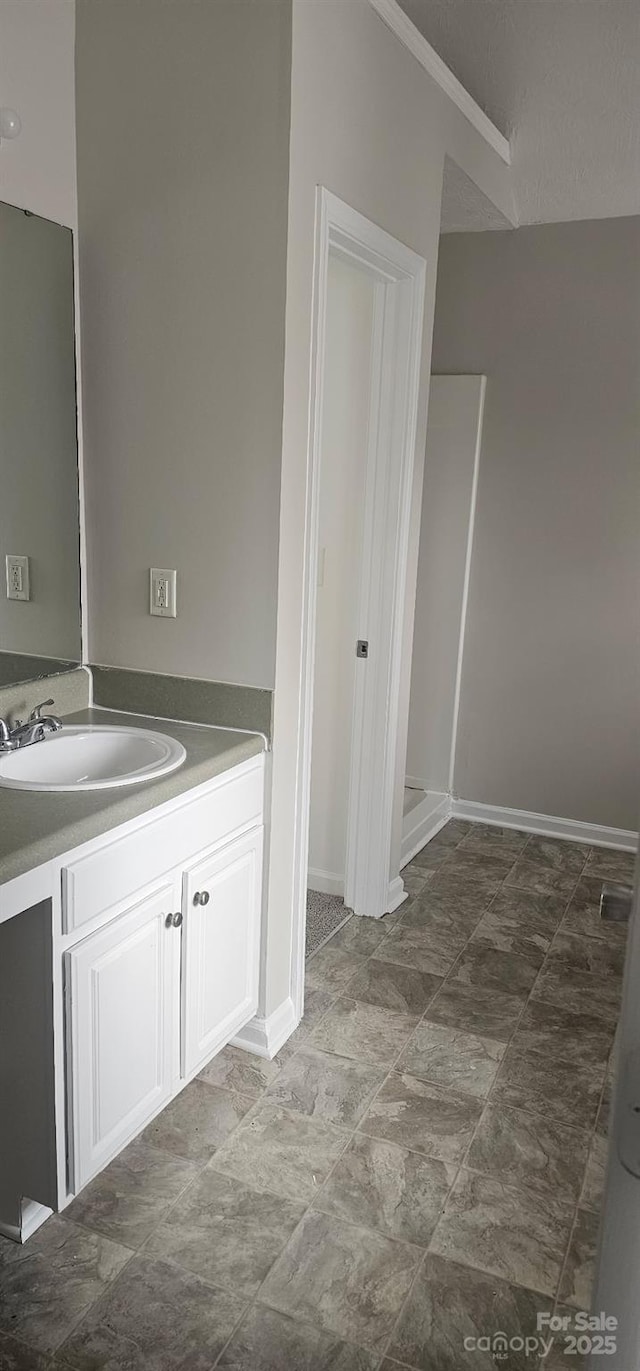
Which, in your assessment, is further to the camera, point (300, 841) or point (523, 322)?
point (523, 322)

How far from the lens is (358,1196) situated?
1990mm

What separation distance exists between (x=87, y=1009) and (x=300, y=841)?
87 cm

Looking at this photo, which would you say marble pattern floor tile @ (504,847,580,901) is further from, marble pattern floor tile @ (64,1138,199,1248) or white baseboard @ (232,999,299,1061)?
marble pattern floor tile @ (64,1138,199,1248)

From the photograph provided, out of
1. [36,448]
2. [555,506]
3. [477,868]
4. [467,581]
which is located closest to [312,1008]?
[477,868]

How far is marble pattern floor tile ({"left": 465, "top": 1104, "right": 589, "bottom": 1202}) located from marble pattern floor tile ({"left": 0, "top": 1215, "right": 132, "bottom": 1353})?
0.80 metres

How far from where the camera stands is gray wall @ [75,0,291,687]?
2.07m

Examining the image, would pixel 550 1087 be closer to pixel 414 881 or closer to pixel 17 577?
pixel 414 881

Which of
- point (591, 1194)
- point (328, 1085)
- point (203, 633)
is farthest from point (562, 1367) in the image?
point (203, 633)

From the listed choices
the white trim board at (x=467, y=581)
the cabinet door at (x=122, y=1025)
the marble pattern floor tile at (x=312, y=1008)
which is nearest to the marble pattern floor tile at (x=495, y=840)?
the white trim board at (x=467, y=581)

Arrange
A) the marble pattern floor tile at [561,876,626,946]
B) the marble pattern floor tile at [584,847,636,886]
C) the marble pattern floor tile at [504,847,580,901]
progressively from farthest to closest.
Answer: the marble pattern floor tile at [584,847,636,886]
the marble pattern floor tile at [504,847,580,901]
the marble pattern floor tile at [561,876,626,946]

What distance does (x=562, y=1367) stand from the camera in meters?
1.62

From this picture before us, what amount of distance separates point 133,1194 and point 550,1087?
→ 1.04 metres

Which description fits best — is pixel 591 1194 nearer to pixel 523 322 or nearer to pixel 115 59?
pixel 115 59

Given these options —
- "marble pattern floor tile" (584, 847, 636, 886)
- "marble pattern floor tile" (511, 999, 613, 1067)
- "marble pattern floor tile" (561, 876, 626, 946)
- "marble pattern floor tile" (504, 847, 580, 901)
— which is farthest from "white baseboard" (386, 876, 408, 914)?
"marble pattern floor tile" (584, 847, 636, 886)
